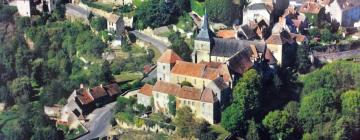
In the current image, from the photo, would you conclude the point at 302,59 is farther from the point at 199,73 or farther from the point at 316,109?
the point at 199,73

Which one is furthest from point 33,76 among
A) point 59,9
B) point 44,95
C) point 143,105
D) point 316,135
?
point 316,135

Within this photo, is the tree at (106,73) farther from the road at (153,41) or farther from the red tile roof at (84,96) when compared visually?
the road at (153,41)

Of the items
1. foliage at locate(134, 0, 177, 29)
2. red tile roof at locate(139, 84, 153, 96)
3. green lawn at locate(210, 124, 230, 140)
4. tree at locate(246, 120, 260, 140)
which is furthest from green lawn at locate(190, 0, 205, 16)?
tree at locate(246, 120, 260, 140)

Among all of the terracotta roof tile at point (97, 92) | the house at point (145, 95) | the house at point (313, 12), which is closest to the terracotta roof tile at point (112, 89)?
the terracotta roof tile at point (97, 92)

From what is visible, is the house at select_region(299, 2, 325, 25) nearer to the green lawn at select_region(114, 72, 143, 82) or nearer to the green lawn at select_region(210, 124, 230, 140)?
the green lawn at select_region(114, 72, 143, 82)

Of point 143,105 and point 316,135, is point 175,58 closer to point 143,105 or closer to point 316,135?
point 143,105

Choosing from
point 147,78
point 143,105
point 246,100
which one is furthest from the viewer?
point 147,78
